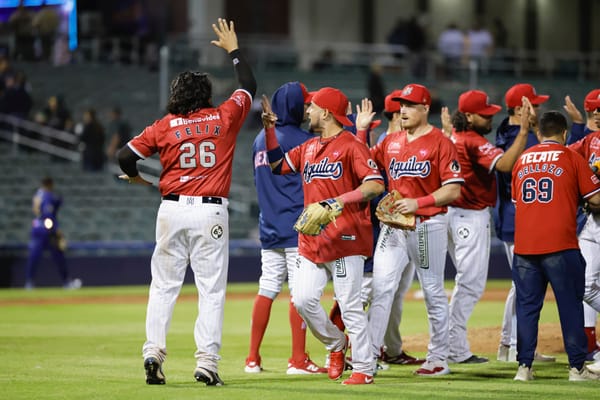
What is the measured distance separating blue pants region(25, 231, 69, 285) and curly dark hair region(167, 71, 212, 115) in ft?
40.5

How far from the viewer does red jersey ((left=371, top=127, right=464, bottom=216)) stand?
28.9ft

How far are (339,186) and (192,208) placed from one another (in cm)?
114

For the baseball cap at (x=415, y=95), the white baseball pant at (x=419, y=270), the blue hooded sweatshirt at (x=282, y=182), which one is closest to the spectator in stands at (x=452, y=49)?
the blue hooded sweatshirt at (x=282, y=182)

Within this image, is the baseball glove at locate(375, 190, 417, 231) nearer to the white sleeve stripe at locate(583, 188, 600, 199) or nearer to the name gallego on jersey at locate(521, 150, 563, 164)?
the name gallego on jersey at locate(521, 150, 563, 164)

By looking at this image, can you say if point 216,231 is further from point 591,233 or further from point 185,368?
point 591,233

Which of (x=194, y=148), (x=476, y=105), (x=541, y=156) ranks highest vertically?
(x=476, y=105)

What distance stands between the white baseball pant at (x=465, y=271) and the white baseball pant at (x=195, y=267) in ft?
8.05

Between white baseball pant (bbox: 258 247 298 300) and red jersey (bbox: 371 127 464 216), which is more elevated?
red jersey (bbox: 371 127 464 216)

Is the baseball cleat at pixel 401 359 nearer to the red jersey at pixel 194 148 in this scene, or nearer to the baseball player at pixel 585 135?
the baseball player at pixel 585 135

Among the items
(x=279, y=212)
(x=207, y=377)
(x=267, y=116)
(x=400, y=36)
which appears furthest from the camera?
(x=400, y=36)

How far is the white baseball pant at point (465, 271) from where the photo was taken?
32.2 ft

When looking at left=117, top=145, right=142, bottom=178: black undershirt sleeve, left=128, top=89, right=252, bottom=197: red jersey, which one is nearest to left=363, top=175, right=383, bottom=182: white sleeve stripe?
left=128, top=89, right=252, bottom=197: red jersey

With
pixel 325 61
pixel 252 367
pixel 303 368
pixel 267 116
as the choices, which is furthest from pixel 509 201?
pixel 325 61

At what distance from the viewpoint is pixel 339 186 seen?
8453 mm
